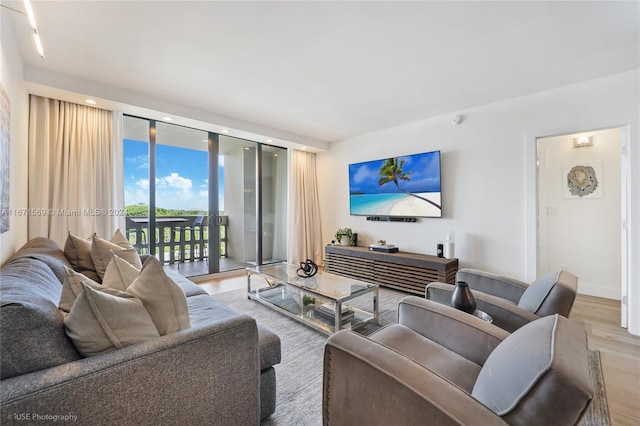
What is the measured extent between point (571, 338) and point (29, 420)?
5.50 feet

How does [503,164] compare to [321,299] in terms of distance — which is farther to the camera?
[503,164]

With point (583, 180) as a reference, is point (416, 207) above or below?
below

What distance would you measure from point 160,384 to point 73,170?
10.3 ft

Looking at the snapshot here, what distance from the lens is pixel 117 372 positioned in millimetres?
892

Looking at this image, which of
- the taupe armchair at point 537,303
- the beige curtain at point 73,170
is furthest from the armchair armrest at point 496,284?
the beige curtain at point 73,170

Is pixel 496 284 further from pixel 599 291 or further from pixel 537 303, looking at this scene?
pixel 599 291

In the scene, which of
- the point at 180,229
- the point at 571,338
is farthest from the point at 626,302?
the point at 180,229

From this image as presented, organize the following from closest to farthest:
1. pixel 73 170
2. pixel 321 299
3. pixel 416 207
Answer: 1. pixel 321 299
2. pixel 73 170
3. pixel 416 207

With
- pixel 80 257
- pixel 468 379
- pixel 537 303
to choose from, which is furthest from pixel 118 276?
pixel 537 303

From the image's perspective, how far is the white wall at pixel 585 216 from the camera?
10.8 ft

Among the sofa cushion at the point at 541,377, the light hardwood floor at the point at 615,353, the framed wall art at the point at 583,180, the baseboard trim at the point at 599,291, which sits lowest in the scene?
the light hardwood floor at the point at 615,353

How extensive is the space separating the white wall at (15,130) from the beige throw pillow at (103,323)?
1.47 meters

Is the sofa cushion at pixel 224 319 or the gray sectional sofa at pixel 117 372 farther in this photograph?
the sofa cushion at pixel 224 319

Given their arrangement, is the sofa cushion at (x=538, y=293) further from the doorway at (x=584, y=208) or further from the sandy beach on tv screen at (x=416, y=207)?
the sandy beach on tv screen at (x=416, y=207)
